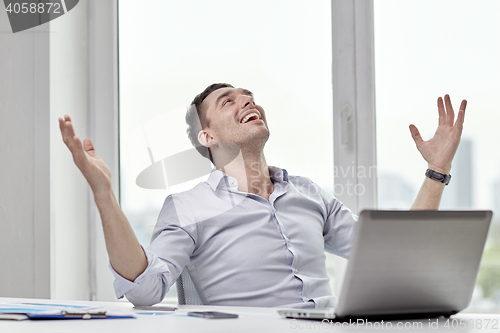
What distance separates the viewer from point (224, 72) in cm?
194

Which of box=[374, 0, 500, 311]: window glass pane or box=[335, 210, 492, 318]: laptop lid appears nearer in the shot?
box=[335, 210, 492, 318]: laptop lid

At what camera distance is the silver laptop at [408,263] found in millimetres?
652

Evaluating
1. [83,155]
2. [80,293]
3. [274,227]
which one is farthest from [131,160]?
[83,155]

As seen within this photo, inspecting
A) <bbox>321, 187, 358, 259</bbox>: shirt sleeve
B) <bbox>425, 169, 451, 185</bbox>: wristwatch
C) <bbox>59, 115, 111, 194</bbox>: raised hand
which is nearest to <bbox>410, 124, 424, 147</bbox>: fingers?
<bbox>425, 169, 451, 185</bbox>: wristwatch

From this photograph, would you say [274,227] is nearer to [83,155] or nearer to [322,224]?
[322,224]

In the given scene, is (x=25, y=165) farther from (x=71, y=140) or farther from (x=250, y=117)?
(x=71, y=140)

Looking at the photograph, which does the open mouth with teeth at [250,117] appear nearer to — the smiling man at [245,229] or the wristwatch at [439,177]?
the smiling man at [245,229]

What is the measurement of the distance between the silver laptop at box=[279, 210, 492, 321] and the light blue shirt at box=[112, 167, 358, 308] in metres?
0.51

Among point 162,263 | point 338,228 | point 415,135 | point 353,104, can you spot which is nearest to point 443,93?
point 353,104

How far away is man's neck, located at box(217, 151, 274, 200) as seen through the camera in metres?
1.48

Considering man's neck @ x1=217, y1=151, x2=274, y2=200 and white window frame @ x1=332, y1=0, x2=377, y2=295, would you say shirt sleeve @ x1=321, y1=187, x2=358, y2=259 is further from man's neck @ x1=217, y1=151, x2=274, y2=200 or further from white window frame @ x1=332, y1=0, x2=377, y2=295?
white window frame @ x1=332, y1=0, x2=377, y2=295

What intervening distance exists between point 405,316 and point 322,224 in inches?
27.4

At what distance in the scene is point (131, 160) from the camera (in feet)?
6.40

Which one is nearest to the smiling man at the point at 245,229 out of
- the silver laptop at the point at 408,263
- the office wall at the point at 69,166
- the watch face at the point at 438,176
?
the watch face at the point at 438,176
